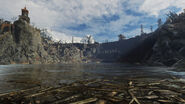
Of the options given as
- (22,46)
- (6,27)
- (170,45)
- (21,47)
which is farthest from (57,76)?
(6,27)

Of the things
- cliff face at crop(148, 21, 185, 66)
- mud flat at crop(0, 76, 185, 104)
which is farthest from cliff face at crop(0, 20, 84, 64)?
mud flat at crop(0, 76, 185, 104)

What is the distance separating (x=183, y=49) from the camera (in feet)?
129

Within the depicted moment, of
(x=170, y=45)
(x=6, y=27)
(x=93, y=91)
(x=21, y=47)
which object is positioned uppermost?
(x=6, y=27)

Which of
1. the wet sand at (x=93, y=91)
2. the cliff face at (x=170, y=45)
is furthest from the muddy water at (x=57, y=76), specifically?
the cliff face at (x=170, y=45)

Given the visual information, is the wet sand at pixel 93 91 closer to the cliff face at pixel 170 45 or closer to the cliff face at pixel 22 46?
the cliff face at pixel 170 45

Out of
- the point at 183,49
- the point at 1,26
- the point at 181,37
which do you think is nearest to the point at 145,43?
the point at 181,37

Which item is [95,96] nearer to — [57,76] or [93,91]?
[93,91]

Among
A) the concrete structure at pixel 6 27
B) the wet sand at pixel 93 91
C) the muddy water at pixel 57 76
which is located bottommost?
the muddy water at pixel 57 76

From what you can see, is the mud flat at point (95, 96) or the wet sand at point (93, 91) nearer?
the mud flat at point (95, 96)

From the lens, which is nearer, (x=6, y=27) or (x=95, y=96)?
(x=95, y=96)

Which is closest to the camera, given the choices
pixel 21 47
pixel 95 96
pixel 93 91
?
pixel 95 96

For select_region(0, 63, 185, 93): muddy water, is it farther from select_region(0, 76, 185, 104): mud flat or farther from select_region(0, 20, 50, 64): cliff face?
select_region(0, 20, 50, 64): cliff face

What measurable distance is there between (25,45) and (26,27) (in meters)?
16.0

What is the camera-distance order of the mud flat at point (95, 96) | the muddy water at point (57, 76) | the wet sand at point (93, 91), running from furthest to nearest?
the muddy water at point (57, 76) → the wet sand at point (93, 91) → the mud flat at point (95, 96)
